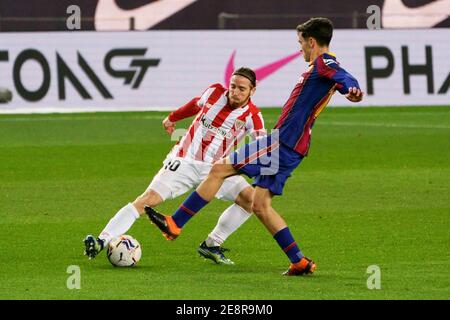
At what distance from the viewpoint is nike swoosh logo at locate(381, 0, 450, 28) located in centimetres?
2595

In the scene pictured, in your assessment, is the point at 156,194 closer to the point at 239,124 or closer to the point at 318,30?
the point at 239,124

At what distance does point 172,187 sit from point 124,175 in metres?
5.54

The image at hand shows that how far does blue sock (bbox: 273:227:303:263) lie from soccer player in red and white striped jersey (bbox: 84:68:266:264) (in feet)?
2.30

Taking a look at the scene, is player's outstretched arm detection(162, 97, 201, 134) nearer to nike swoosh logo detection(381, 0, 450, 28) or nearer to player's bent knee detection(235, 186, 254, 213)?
player's bent knee detection(235, 186, 254, 213)

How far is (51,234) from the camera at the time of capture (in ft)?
36.6

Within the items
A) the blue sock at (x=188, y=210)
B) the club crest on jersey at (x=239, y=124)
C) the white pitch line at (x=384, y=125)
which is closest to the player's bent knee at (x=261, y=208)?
the blue sock at (x=188, y=210)

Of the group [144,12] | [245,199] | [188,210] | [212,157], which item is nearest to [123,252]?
[188,210]

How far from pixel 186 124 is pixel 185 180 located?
11.1 m

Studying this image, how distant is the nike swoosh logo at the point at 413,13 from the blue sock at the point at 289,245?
1706cm

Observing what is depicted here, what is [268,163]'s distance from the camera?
30.1 feet

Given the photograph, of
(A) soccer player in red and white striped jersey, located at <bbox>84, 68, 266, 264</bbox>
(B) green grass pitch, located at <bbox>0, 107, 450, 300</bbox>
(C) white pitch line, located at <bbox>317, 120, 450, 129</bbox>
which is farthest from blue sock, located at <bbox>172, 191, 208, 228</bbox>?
(C) white pitch line, located at <bbox>317, 120, 450, 129</bbox>
